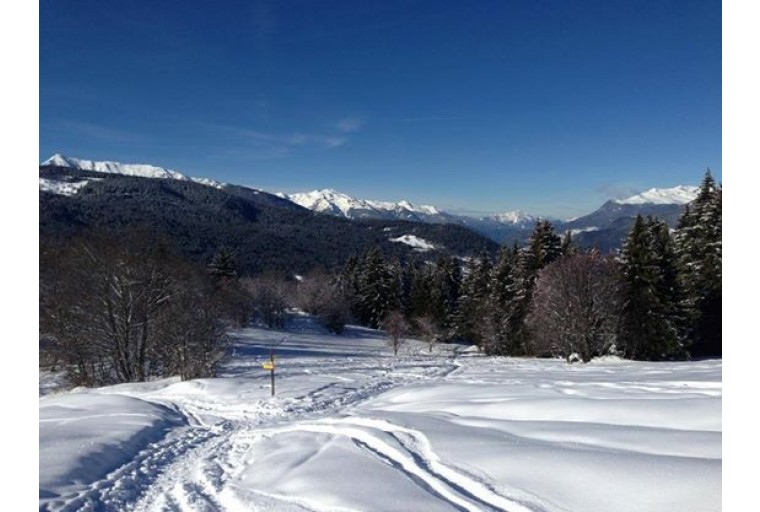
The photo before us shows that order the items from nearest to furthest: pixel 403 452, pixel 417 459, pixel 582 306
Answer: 1. pixel 417 459
2. pixel 403 452
3. pixel 582 306

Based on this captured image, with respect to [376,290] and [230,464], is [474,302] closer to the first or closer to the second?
[376,290]

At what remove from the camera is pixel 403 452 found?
8297mm

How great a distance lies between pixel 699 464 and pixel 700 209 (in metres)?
34.0

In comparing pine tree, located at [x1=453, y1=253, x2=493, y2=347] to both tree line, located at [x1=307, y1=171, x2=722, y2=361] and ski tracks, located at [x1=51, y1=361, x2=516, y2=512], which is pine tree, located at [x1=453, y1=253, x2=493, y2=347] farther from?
ski tracks, located at [x1=51, y1=361, x2=516, y2=512]

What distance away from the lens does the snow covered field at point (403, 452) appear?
20.2 ft

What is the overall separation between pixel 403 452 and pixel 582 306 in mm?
25318

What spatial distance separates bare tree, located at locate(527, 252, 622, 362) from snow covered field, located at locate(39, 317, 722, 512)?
15480mm

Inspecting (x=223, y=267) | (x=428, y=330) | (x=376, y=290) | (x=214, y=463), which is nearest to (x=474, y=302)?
(x=428, y=330)

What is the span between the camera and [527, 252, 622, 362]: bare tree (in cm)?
3027

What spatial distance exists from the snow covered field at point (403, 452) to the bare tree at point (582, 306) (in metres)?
15.5

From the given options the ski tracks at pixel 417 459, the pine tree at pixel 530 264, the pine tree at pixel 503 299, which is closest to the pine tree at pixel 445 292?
the pine tree at pixel 503 299

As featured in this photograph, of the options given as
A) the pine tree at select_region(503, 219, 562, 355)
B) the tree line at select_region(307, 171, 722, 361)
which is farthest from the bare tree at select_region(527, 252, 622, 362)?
the pine tree at select_region(503, 219, 562, 355)
